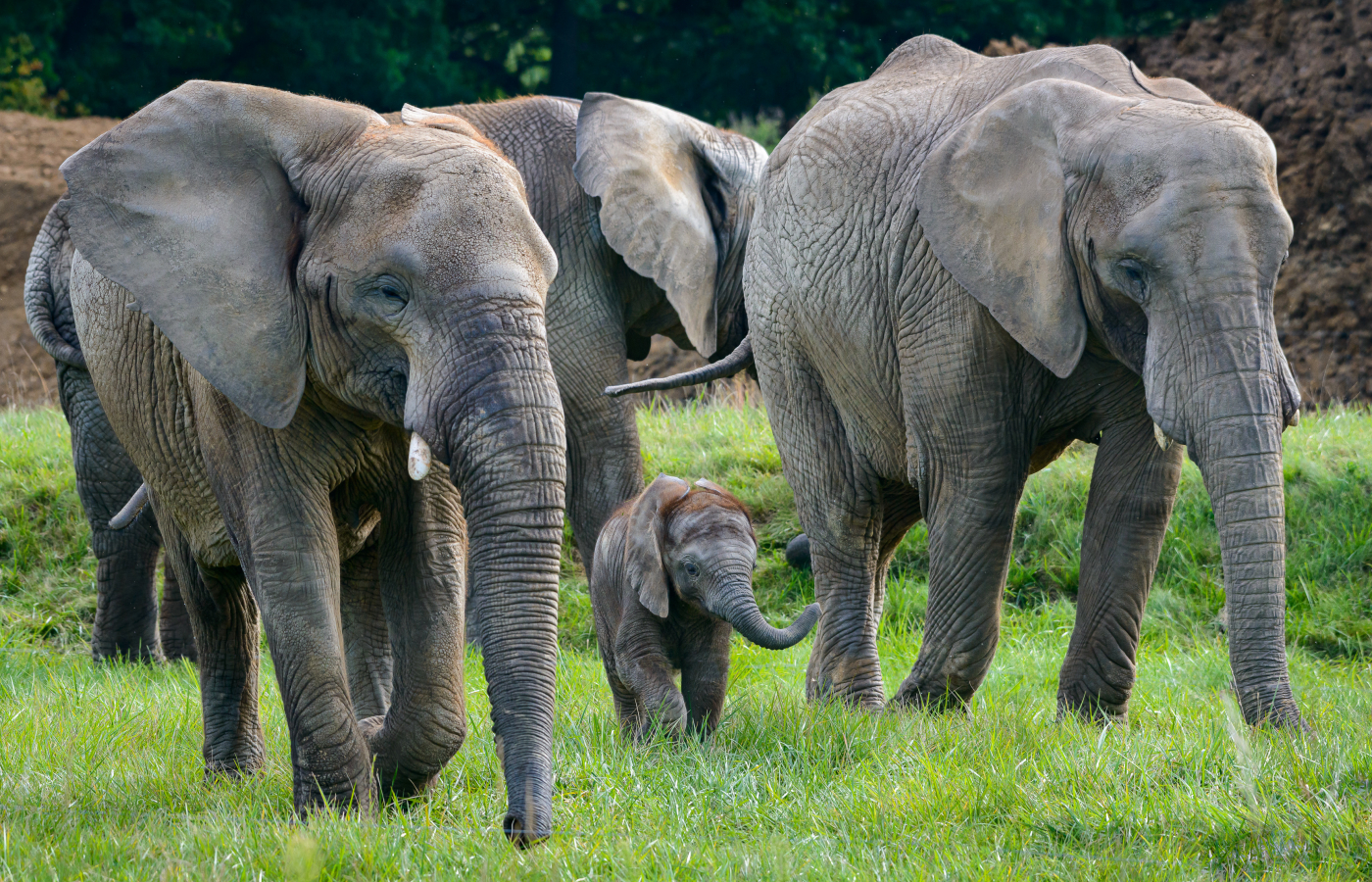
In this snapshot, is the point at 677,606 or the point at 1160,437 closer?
the point at 1160,437

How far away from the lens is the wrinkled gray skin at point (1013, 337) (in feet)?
13.6

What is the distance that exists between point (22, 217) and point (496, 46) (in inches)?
276

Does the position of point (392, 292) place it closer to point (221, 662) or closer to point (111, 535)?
point (221, 662)

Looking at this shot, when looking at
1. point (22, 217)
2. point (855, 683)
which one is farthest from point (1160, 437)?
point (22, 217)

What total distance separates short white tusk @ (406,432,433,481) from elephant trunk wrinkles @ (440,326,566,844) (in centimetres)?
5

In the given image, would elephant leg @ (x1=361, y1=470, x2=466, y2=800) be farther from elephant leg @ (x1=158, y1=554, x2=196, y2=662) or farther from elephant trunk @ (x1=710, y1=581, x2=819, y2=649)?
elephant leg @ (x1=158, y1=554, x2=196, y2=662)

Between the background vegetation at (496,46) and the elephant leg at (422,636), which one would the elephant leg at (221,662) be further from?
the background vegetation at (496,46)

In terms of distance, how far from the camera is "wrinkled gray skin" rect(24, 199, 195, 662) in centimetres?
715

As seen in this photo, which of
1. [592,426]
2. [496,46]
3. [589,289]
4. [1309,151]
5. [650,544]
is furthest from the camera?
[496,46]

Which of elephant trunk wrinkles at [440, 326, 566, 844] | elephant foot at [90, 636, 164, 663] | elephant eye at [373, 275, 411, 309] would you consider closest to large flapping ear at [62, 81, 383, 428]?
elephant eye at [373, 275, 411, 309]

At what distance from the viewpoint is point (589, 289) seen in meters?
7.32

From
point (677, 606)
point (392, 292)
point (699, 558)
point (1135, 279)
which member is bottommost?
point (677, 606)

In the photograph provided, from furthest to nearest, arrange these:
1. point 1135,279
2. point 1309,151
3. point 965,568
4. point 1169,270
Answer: point 1309,151 < point 965,568 < point 1135,279 < point 1169,270

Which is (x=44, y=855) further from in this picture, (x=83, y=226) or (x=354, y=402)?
(x=83, y=226)
